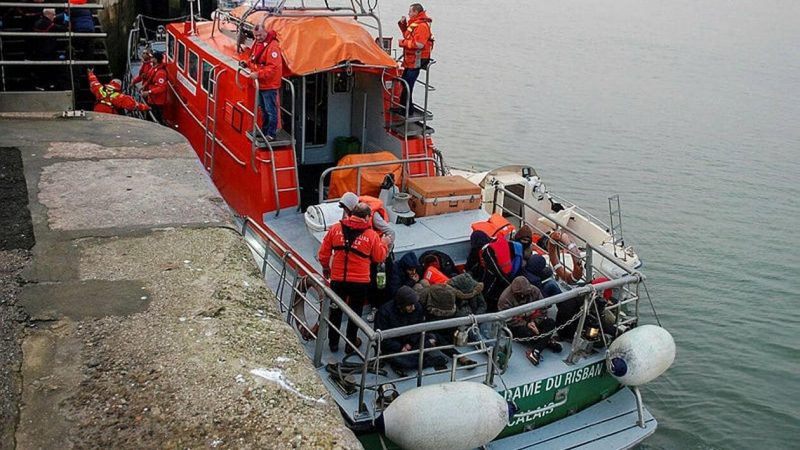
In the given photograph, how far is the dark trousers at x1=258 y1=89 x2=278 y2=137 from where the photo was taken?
8602 millimetres

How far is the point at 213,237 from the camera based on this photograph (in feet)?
16.6

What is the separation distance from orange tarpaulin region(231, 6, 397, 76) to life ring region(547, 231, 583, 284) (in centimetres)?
270

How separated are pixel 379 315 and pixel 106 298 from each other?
2.50 meters

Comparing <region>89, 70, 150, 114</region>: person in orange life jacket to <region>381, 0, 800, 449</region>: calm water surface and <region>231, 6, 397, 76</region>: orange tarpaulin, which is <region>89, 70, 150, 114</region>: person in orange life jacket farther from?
<region>381, 0, 800, 449</region>: calm water surface

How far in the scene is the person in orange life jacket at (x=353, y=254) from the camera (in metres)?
6.12

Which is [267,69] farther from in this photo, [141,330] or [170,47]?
[141,330]

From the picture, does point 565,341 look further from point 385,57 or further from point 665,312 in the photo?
point 665,312

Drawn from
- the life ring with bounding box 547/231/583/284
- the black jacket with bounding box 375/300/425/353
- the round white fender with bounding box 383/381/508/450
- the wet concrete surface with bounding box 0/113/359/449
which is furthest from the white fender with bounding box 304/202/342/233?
the round white fender with bounding box 383/381/508/450

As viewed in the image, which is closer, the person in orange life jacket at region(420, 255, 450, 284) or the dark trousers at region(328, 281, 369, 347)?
the dark trousers at region(328, 281, 369, 347)

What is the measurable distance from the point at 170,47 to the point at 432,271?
6886mm

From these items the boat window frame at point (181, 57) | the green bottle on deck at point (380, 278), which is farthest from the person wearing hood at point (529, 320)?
the boat window frame at point (181, 57)

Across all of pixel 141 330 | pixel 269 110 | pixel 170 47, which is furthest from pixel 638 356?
pixel 170 47

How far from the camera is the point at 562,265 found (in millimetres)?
8398

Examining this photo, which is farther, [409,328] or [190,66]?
[190,66]
